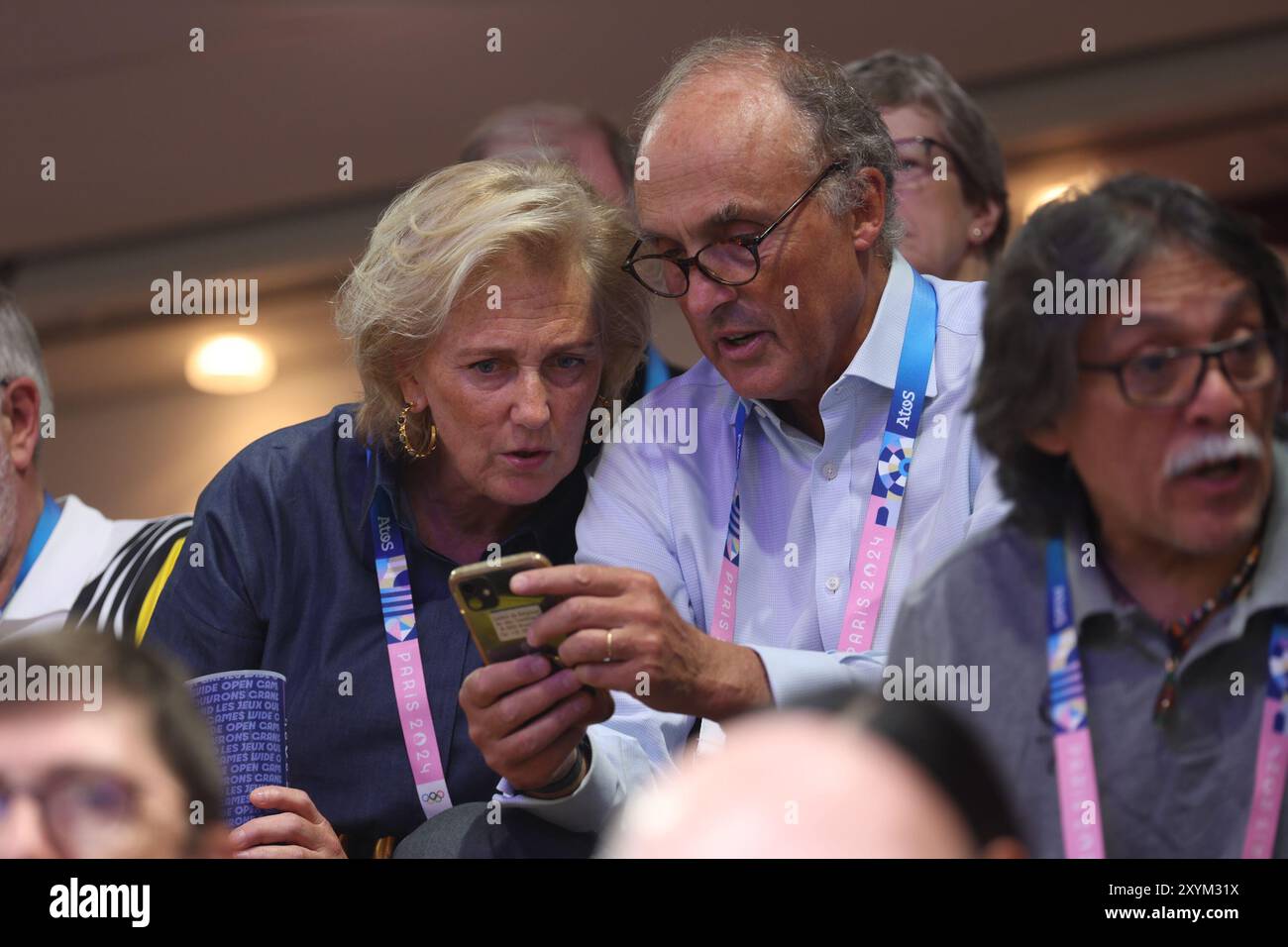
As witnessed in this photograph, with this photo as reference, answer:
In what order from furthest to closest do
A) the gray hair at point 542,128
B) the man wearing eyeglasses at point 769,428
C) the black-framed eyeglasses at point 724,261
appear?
the gray hair at point 542,128
the black-framed eyeglasses at point 724,261
the man wearing eyeglasses at point 769,428

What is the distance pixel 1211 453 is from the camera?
2.01 metres

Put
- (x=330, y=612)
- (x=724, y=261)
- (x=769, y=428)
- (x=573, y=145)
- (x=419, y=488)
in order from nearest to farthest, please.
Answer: (x=724, y=261), (x=769, y=428), (x=330, y=612), (x=419, y=488), (x=573, y=145)

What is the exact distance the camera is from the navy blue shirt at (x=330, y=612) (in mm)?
2619

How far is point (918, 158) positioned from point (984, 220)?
18 centimetres

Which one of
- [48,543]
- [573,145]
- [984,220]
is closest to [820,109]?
[984,220]

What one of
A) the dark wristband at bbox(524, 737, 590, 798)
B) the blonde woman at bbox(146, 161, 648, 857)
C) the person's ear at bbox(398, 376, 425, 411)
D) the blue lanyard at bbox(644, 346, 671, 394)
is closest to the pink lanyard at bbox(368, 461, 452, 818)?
the blonde woman at bbox(146, 161, 648, 857)

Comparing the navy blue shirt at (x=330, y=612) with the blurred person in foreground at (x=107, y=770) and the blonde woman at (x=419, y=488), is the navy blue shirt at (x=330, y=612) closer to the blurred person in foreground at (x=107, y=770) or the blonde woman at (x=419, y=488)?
the blonde woman at (x=419, y=488)

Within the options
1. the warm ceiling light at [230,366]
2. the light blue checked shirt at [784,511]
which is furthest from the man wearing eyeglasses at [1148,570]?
the warm ceiling light at [230,366]

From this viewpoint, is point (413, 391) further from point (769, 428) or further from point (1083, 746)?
point (1083, 746)

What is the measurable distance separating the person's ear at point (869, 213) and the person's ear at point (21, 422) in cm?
162

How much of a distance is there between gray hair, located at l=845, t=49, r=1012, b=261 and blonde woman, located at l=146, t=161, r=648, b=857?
0.71m

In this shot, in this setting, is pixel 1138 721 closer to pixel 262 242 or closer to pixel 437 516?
pixel 437 516

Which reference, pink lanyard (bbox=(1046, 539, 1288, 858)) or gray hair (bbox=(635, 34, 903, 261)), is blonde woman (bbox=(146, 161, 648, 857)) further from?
pink lanyard (bbox=(1046, 539, 1288, 858))
